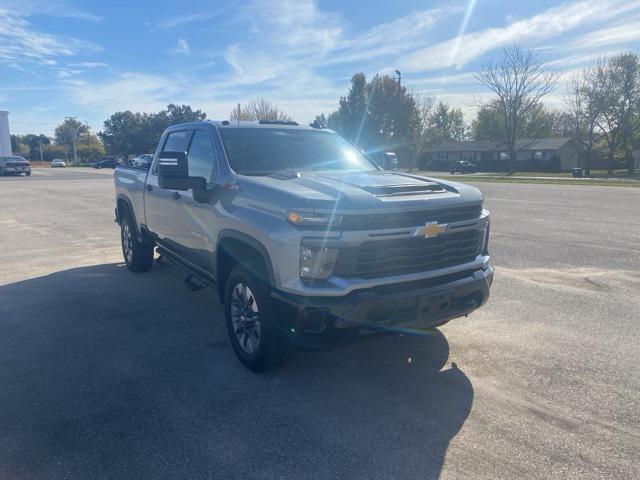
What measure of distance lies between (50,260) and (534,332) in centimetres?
763

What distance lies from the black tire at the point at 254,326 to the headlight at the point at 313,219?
0.58 m

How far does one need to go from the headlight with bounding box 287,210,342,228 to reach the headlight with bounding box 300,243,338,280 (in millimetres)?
162

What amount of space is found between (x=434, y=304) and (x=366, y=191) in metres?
0.97

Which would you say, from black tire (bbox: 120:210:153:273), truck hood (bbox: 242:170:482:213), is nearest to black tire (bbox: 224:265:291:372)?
truck hood (bbox: 242:170:482:213)

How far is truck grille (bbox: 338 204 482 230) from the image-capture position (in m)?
3.37

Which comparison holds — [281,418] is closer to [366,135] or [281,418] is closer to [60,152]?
[366,135]

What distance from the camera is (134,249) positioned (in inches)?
284

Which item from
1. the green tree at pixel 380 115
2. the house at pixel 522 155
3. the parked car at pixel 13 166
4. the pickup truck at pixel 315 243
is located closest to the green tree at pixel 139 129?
the parked car at pixel 13 166

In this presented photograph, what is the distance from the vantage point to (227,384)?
389 cm

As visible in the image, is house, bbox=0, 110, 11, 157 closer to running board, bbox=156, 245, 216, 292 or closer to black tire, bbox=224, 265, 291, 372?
running board, bbox=156, 245, 216, 292

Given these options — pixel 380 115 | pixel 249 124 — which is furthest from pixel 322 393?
pixel 380 115

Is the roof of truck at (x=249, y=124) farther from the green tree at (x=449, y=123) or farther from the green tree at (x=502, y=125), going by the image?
the green tree at (x=449, y=123)

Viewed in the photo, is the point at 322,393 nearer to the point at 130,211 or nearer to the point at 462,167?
the point at 130,211

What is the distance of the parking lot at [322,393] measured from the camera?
2.93 m
